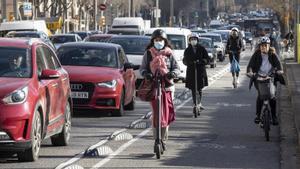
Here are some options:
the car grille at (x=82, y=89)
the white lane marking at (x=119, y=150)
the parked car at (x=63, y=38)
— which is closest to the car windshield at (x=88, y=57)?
the car grille at (x=82, y=89)

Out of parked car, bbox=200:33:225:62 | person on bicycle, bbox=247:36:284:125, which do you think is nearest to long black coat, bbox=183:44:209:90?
person on bicycle, bbox=247:36:284:125

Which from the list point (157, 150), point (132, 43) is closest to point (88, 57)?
point (157, 150)

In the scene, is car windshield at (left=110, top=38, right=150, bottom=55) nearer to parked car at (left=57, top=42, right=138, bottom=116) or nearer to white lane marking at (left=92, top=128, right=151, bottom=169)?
parked car at (left=57, top=42, right=138, bottom=116)

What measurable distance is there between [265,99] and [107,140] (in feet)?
8.98

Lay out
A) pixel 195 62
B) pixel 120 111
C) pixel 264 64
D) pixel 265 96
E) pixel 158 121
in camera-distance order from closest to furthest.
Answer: pixel 158 121
pixel 265 96
pixel 264 64
pixel 120 111
pixel 195 62

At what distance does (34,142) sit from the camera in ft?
40.3

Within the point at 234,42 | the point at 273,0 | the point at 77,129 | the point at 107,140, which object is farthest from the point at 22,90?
the point at 273,0

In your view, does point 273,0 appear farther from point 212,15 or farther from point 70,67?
point 212,15

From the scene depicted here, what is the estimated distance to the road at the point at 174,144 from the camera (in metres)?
12.7

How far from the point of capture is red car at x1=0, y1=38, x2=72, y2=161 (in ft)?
38.9

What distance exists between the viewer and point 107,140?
15.2 m

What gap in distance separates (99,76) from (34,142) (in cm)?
674

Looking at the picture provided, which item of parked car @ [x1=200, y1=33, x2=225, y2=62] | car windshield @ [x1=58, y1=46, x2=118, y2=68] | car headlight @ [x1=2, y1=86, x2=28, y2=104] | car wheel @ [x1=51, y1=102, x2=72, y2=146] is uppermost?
car headlight @ [x1=2, y1=86, x2=28, y2=104]

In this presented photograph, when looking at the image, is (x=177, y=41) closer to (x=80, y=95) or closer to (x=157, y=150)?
(x=80, y=95)
